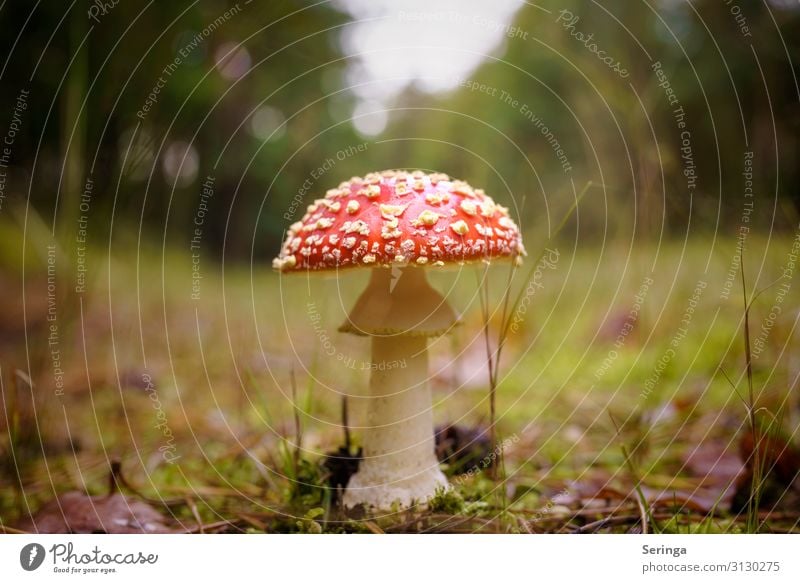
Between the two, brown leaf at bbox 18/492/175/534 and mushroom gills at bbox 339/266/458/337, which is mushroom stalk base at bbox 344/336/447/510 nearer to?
mushroom gills at bbox 339/266/458/337

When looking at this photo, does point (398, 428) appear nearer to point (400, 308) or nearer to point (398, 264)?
point (400, 308)

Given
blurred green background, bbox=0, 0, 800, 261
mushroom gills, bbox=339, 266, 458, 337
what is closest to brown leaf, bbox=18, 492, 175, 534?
mushroom gills, bbox=339, 266, 458, 337

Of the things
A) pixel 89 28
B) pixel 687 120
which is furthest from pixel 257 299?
pixel 687 120

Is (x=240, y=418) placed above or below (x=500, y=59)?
below

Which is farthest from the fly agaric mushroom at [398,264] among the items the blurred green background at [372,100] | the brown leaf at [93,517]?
the brown leaf at [93,517]

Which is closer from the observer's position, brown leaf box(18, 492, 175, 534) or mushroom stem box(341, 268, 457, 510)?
brown leaf box(18, 492, 175, 534)

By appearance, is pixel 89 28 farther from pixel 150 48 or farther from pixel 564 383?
pixel 564 383
